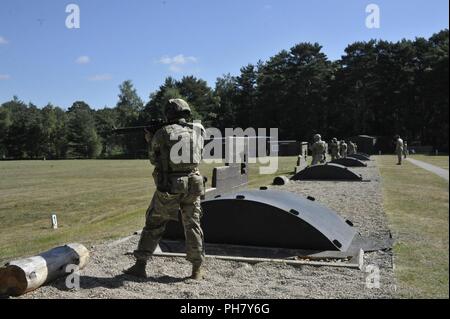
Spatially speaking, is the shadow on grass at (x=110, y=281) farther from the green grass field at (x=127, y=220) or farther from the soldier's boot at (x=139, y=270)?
the green grass field at (x=127, y=220)

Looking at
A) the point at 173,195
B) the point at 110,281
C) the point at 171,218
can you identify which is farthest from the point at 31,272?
the point at 173,195

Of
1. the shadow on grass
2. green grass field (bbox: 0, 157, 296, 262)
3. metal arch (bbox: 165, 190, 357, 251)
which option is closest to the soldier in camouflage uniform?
the shadow on grass

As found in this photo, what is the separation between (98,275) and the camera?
6527mm

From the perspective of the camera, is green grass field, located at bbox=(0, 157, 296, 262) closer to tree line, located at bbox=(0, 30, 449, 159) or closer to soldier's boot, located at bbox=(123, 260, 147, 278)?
soldier's boot, located at bbox=(123, 260, 147, 278)

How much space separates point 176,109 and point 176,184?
972mm

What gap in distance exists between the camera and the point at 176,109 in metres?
6.34

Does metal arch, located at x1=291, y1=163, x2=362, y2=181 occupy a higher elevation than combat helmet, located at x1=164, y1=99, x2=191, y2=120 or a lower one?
lower

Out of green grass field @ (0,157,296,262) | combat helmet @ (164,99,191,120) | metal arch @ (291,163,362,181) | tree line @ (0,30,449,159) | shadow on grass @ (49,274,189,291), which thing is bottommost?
green grass field @ (0,157,296,262)

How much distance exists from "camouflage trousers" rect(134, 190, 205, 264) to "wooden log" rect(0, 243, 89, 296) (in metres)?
0.97

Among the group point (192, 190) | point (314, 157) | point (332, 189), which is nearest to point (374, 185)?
point (332, 189)

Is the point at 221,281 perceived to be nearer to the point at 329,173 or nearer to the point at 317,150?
the point at 329,173

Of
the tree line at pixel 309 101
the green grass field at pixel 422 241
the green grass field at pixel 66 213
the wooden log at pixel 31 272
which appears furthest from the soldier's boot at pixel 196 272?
the tree line at pixel 309 101

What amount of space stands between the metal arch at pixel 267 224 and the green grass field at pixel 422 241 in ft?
3.58

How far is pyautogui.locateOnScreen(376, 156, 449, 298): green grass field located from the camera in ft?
12.8
